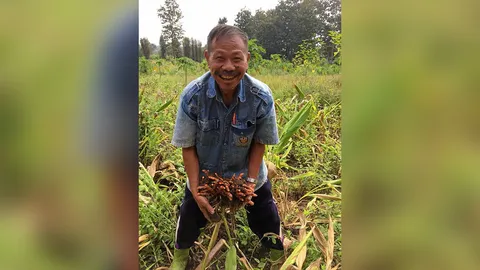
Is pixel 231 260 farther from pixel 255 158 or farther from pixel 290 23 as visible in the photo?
pixel 290 23

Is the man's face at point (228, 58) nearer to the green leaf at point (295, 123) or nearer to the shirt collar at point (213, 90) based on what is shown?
the shirt collar at point (213, 90)

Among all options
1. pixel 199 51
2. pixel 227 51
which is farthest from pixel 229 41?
pixel 199 51

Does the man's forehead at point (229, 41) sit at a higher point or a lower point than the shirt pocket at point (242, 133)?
higher

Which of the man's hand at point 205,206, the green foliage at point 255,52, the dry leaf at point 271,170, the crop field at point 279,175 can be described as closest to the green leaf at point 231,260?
the crop field at point 279,175

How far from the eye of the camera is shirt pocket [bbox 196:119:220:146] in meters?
1.03

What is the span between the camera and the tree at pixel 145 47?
0.88 m

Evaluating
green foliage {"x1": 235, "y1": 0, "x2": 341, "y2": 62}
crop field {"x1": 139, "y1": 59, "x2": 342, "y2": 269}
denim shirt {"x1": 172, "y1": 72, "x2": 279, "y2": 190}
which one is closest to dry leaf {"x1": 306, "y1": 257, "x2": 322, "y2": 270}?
crop field {"x1": 139, "y1": 59, "x2": 342, "y2": 269}

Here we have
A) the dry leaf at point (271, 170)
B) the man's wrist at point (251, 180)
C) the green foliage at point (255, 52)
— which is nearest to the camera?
the green foliage at point (255, 52)
